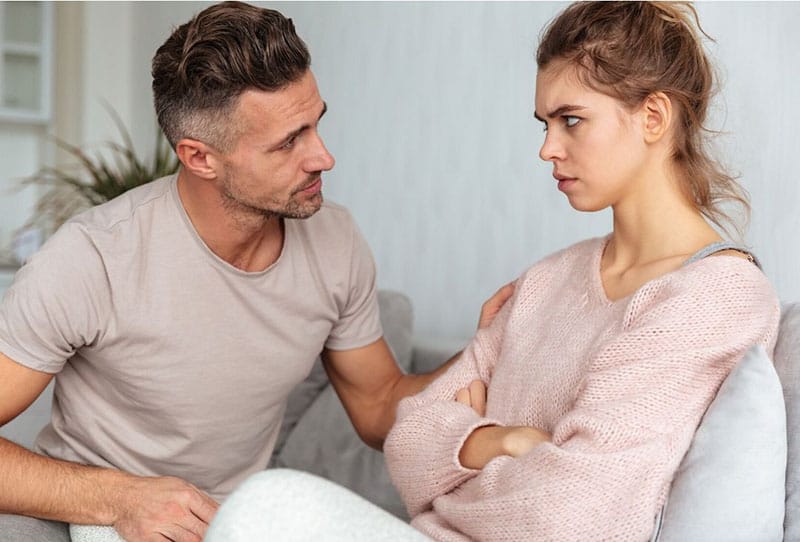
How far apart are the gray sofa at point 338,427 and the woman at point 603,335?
2.59ft

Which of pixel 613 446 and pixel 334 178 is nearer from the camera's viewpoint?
pixel 613 446

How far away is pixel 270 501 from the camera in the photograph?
1.11 metres

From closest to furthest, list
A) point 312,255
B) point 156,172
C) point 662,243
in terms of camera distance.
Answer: point 662,243 → point 312,255 → point 156,172

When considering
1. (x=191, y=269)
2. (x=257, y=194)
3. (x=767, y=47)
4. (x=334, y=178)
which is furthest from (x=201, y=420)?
(x=334, y=178)

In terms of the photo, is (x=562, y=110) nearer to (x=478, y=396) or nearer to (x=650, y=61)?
(x=650, y=61)

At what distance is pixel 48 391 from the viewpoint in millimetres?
2576

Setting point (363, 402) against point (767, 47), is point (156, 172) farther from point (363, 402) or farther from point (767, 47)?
point (767, 47)

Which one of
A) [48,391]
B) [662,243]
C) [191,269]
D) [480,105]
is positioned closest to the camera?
[662,243]

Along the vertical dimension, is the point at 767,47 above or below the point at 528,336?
above

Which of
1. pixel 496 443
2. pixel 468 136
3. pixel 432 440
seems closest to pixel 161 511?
pixel 432 440

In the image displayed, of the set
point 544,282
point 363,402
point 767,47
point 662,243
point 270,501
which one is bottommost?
point 363,402

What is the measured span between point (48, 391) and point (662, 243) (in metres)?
1.69

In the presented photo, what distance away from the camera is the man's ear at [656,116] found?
1485mm

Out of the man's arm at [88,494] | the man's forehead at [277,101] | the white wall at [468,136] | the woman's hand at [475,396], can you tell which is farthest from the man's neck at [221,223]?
the white wall at [468,136]
